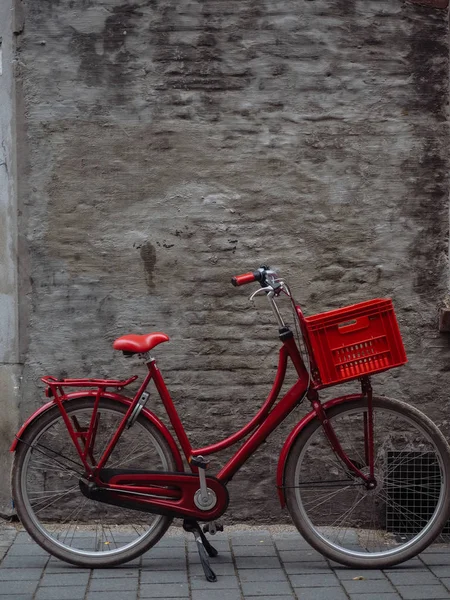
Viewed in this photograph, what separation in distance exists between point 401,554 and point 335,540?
1.63ft

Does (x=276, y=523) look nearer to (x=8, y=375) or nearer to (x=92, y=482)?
(x=92, y=482)

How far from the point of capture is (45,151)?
5.91 metres

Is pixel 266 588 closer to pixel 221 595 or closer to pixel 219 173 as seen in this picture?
pixel 221 595

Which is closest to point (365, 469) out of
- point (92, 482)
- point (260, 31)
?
point (92, 482)

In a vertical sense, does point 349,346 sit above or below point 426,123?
below

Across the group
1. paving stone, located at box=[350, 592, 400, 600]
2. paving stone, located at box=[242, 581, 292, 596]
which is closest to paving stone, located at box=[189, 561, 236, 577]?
paving stone, located at box=[242, 581, 292, 596]

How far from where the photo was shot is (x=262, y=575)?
5031 millimetres

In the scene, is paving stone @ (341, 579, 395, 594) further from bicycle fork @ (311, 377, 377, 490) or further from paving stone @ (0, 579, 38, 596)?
paving stone @ (0, 579, 38, 596)

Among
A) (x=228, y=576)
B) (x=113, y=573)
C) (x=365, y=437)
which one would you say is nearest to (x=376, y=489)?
(x=365, y=437)

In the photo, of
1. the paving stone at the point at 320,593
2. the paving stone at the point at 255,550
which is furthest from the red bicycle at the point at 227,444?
the paving stone at the point at 320,593

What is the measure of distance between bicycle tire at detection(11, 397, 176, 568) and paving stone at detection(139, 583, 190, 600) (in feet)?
1.15

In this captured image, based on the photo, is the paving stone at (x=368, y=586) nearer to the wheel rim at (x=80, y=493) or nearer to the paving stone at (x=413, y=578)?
the paving stone at (x=413, y=578)

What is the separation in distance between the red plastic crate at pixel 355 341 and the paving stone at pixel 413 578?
103 centimetres

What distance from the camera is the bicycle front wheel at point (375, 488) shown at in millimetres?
5125
